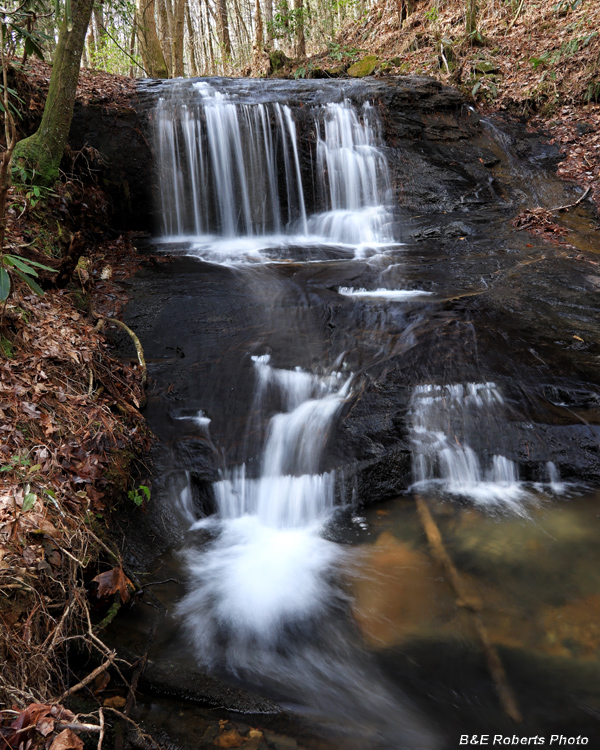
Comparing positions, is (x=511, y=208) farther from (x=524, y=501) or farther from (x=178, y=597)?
(x=178, y=597)

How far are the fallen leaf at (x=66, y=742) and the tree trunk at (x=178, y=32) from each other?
17946mm

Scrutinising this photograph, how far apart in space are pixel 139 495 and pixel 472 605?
2464 mm

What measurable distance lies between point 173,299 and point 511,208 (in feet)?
22.7

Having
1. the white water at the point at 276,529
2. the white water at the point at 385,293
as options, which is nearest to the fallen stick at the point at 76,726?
the white water at the point at 276,529

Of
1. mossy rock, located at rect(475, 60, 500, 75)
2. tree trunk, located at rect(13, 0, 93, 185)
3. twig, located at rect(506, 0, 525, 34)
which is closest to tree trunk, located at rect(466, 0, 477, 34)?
twig, located at rect(506, 0, 525, 34)

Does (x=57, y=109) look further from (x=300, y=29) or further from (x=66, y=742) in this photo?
(x=300, y=29)

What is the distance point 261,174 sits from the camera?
968cm

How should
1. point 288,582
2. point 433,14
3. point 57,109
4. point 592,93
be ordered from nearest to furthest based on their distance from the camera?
point 288,582 → point 57,109 → point 592,93 → point 433,14

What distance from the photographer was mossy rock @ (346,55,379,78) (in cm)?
1314

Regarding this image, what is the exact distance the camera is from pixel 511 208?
9.45 metres

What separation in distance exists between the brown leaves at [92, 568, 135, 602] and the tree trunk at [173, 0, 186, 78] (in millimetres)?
16942

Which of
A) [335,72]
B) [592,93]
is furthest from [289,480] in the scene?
[335,72]

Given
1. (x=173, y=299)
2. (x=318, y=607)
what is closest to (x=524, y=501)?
(x=318, y=607)

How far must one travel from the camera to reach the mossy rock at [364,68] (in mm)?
13141
